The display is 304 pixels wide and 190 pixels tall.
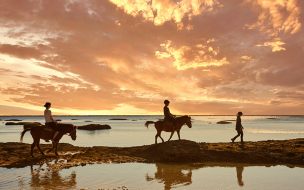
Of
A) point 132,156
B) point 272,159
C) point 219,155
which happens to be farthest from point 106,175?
point 272,159

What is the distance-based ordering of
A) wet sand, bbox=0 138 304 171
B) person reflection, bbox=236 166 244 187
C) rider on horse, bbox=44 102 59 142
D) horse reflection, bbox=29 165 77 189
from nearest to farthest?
horse reflection, bbox=29 165 77 189 < person reflection, bbox=236 166 244 187 < wet sand, bbox=0 138 304 171 < rider on horse, bbox=44 102 59 142

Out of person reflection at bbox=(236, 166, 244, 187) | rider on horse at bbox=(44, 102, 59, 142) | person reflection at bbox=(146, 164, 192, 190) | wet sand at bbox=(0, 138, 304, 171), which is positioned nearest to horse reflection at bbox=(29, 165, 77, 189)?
wet sand at bbox=(0, 138, 304, 171)

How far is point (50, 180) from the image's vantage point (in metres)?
9.17

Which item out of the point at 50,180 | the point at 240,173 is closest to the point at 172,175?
the point at 240,173

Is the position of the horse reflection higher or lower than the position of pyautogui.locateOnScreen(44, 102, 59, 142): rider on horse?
lower

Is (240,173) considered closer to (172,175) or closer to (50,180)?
(172,175)

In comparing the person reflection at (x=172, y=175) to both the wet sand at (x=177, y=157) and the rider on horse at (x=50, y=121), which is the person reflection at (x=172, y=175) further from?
the rider on horse at (x=50, y=121)

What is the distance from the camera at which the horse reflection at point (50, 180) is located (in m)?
8.44

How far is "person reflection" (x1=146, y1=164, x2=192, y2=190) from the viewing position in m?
9.16

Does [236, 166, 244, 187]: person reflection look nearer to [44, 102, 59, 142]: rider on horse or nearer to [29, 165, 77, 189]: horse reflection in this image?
[29, 165, 77, 189]: horse reflection

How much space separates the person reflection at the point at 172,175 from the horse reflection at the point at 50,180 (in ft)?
11.4

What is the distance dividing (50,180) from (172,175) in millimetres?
5617

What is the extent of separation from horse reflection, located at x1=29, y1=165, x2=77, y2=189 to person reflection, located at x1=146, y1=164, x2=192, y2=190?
347 centimetres

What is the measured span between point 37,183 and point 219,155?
10.5 metres
